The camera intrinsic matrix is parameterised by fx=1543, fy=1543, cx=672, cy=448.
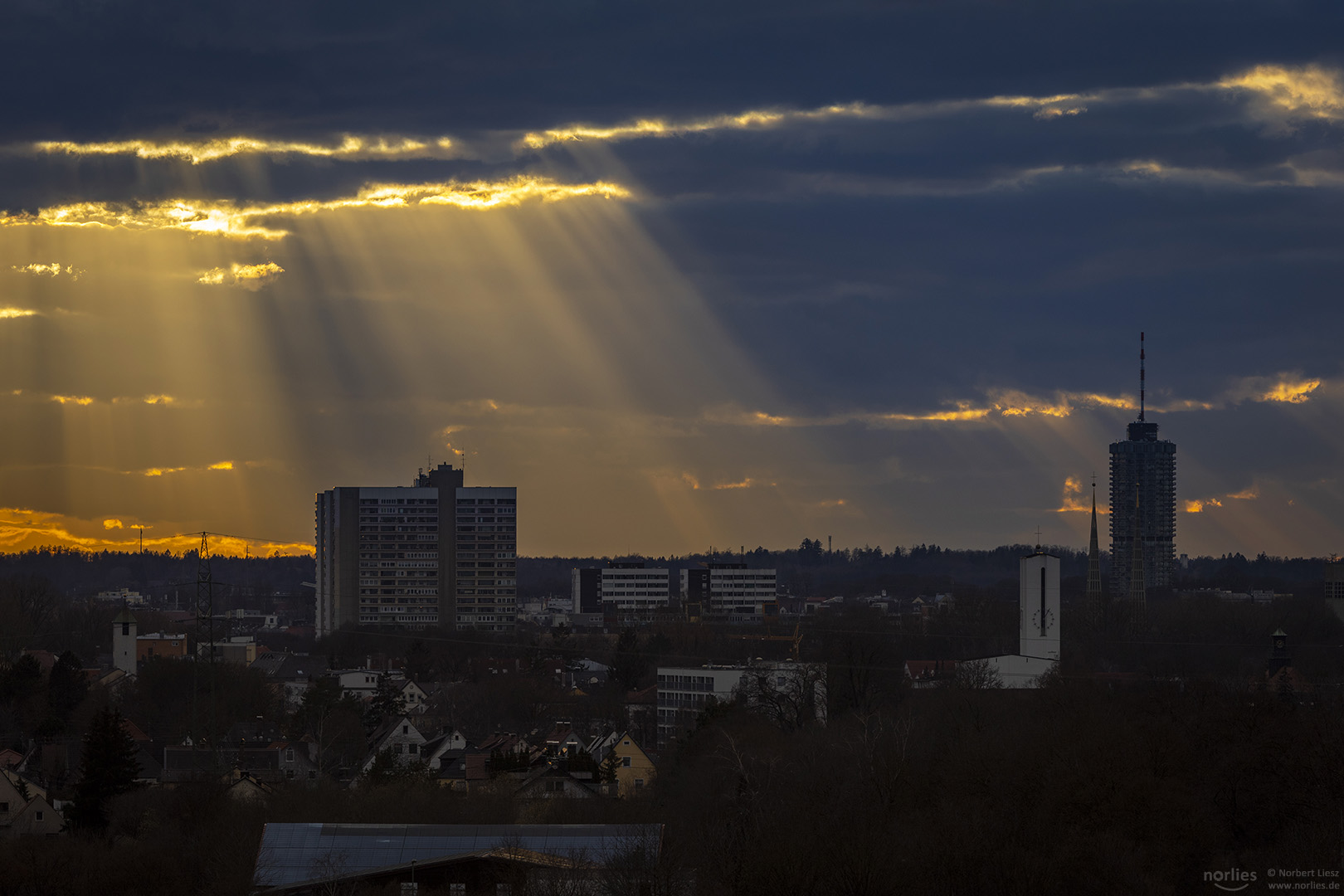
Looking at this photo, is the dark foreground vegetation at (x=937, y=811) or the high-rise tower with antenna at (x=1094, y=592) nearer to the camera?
the dark foreground vegetation at (x=937, y=811)

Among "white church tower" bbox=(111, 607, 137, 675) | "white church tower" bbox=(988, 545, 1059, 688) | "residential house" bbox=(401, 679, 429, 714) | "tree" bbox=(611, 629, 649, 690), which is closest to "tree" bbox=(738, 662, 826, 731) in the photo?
"white church tower" bbox=(988, 545, 1059, 688)

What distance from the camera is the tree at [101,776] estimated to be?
58469 millimetres

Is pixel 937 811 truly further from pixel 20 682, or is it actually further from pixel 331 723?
pixel 20 682

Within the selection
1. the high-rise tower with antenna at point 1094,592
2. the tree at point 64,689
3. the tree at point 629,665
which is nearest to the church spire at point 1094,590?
the high-rise tower with antenna at point 1094,592

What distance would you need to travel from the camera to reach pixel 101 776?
5891 cm

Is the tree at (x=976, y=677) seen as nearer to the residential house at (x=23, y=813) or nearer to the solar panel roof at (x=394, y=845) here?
the solar panel roof at (x=394, y=845)

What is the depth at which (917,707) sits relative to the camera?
73625 mm

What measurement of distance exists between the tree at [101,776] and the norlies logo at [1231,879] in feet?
131

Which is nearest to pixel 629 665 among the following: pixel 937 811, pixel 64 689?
pixel 64 689

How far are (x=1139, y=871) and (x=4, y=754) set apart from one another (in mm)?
53563

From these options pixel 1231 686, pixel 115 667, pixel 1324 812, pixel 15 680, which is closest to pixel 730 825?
pixel 1324 812

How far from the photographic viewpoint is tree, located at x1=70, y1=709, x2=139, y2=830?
5847 cm

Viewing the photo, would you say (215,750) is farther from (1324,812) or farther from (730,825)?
(1324,812)

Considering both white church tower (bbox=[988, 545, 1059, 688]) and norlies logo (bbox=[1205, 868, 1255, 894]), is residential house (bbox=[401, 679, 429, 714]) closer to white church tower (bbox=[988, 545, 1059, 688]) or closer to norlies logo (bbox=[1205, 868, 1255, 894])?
white church tower (bbox=[988, 545, 1059, 688])
